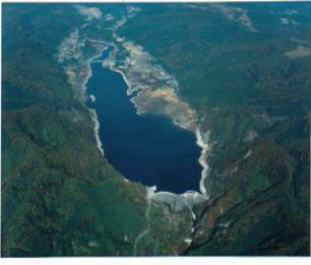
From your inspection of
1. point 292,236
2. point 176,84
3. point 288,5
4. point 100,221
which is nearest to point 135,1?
point 176,84

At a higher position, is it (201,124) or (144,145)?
(144,145)

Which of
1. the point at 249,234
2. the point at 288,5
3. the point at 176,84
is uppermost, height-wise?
the point at 288,5

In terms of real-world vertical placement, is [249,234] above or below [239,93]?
below

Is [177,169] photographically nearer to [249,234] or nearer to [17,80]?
[249,234]

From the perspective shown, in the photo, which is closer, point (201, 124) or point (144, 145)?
point (144, 145)

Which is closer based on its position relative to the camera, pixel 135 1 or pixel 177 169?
pixel 177 169

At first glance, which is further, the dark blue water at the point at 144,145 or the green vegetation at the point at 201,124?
the dark blue water at the point at 144,145

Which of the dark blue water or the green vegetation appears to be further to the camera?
the dark blue water

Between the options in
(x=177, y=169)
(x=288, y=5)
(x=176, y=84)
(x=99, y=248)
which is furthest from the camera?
(x=176, y=84)
